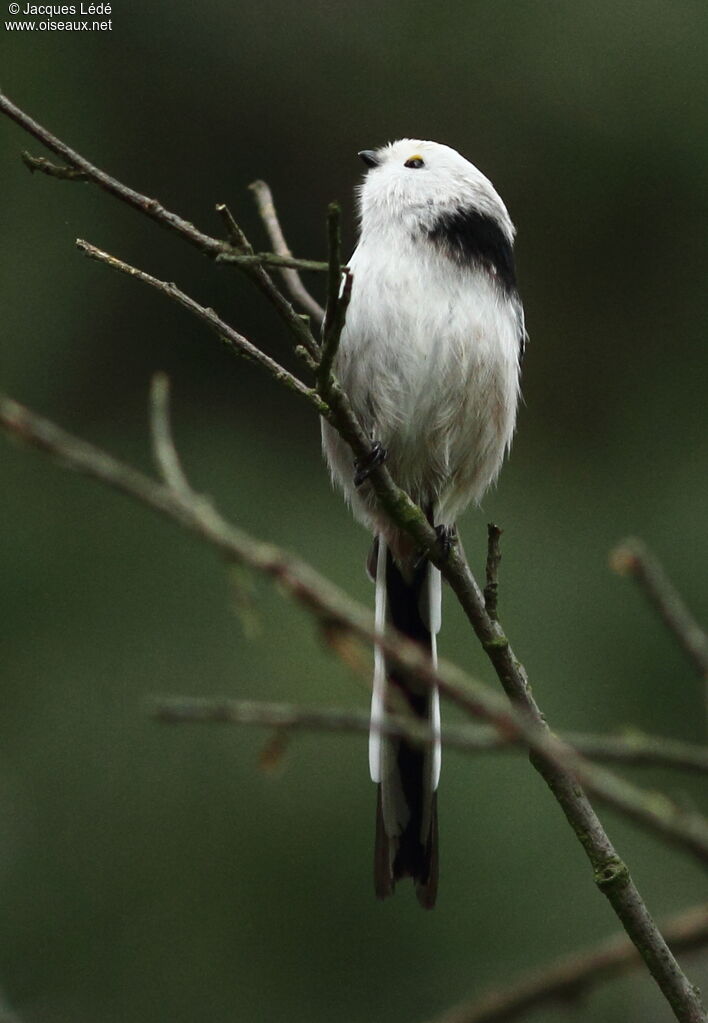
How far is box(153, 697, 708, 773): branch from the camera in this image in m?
1.25

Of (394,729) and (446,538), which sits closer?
(394,729)

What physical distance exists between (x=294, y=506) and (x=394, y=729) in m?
7.48

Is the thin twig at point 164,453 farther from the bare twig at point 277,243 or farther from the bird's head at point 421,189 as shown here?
the bird's head at point 421,189

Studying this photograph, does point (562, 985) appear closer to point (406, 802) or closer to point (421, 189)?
point (406, 802)

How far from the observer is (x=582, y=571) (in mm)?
8180

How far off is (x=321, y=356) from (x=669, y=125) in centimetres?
743

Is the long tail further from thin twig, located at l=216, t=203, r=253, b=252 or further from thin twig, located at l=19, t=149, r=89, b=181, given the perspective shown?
thin twig, located at l=19, t=149, r=89, b=181

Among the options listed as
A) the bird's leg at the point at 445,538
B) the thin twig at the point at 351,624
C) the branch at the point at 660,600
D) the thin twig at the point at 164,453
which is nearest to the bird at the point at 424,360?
the bird's leg at the point at 445,538

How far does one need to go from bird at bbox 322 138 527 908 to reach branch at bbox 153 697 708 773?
171 cm

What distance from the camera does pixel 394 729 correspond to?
129 centimetres

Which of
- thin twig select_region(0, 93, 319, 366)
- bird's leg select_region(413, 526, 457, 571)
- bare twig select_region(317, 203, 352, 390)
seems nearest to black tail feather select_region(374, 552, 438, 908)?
bird's leg select_region(413, 526, 457, 571)

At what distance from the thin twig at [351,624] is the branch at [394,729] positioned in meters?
0.02

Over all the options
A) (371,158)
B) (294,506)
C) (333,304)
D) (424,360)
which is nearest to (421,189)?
(371,158)

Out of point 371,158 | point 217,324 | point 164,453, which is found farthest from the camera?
point 371,158
